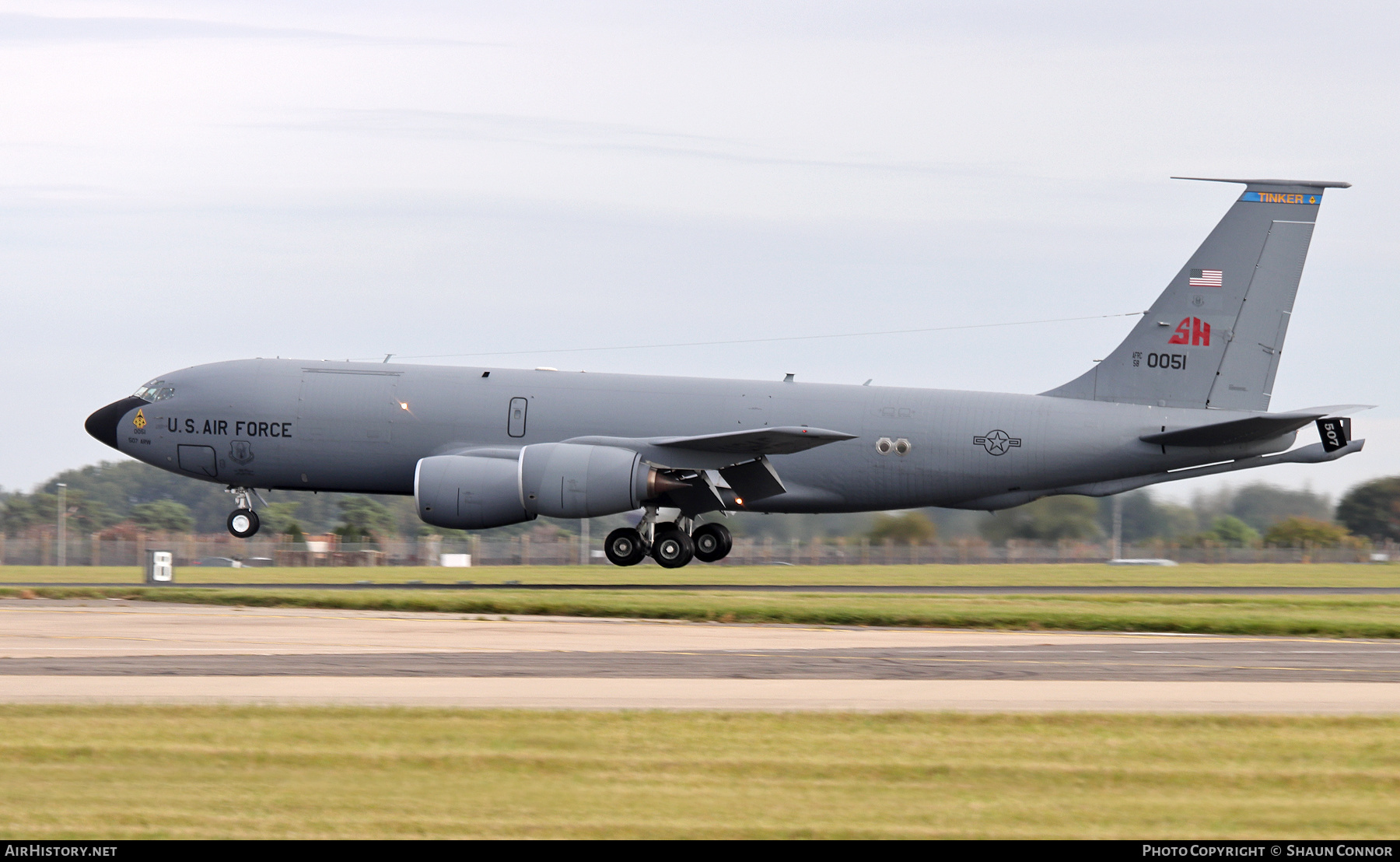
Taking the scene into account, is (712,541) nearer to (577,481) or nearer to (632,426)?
(632,426)

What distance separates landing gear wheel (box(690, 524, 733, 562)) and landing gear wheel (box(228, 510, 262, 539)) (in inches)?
401

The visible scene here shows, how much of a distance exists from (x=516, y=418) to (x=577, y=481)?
248 cm

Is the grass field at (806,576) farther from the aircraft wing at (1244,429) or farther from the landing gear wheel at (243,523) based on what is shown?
the aircraft wing at (1244,429)

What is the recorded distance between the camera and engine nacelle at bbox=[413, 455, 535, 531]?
33.8 m

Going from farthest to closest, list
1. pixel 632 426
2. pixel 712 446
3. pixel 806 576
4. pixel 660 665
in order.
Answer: pixel 806 576
pixel 632 426
pixel 712 446
pixel 660 665

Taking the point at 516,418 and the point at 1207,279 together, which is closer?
the point at 516,418

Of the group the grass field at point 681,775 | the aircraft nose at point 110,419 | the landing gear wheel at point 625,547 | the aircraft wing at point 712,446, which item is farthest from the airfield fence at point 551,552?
the grass field at point 681,775

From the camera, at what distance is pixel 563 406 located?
3534 cm

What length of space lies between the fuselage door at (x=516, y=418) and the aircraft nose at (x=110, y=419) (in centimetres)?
891

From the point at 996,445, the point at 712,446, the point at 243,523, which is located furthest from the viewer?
the point at 243,523

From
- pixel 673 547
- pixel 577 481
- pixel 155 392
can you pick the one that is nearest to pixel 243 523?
pixel 155 392

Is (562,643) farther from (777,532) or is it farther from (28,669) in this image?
(777,532)

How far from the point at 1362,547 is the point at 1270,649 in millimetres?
58018

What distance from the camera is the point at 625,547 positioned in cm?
3606
